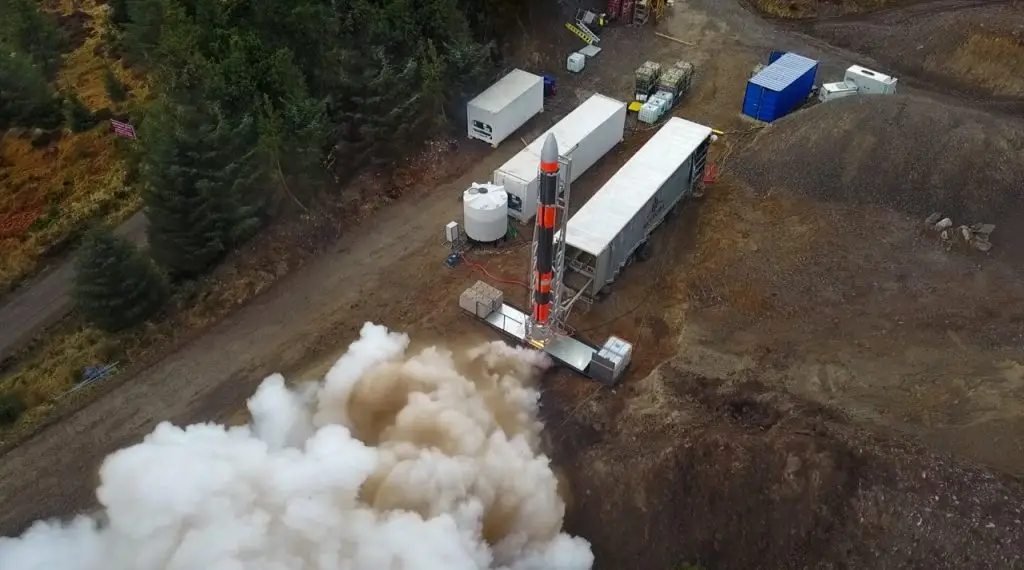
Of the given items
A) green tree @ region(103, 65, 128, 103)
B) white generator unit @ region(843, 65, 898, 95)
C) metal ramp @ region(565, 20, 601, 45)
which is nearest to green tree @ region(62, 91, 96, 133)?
green tree @ region(103, 65, 128, 103)

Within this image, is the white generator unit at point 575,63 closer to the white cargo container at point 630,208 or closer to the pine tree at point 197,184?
the white cargo container at point 630,208

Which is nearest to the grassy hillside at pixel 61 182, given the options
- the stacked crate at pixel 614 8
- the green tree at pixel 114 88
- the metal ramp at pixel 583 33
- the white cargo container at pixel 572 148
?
the green tree at pixel 114 88

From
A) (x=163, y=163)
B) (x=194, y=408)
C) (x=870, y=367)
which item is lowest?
(x=194, y=408)

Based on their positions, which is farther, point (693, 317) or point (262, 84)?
point (262, 84)

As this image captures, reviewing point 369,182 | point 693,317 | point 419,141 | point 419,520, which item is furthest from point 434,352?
point 419,141

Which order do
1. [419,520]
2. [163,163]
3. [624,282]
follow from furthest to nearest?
[624,282]
[163,163]
[419,520]

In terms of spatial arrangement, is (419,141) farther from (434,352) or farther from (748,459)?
(748,459)
